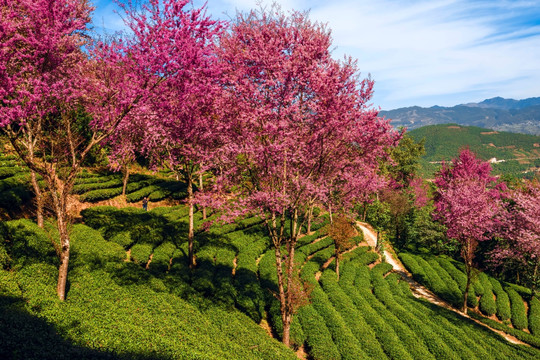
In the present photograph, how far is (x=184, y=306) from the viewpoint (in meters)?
10.5

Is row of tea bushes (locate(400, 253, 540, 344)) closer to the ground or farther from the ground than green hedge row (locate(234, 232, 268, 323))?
closer to the ground

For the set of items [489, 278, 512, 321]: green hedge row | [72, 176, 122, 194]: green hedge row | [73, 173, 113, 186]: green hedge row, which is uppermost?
[73, 173, 113, 186]: green hedge row

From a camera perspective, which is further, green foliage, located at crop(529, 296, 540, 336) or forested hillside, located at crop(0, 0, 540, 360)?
green foliage, located at crop(529, 296, 540, 336)

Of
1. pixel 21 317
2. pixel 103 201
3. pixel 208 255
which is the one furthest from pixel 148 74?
pixel 103 201

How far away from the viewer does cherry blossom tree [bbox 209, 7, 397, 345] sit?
955 centimetres

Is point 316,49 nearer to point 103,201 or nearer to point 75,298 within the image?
point 75,298

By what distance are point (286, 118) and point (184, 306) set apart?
804cm

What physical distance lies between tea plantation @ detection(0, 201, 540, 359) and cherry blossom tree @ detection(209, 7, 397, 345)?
3.21 meters

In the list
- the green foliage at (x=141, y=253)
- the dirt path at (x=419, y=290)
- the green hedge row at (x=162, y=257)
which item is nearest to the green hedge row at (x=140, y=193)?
Result: the green hedge row at (x=162, y=257)

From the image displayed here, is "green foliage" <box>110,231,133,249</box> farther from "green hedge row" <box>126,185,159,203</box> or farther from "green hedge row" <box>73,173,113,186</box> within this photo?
"green hedge row" <box>126,185,159,203</box>

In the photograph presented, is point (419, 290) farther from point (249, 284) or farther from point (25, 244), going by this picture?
point (25, 244)

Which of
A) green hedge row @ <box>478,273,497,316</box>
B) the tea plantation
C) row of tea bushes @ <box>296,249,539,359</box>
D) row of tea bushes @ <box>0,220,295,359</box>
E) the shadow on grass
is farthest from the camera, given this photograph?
green hedge row @ <box>478,273,497,316</box>

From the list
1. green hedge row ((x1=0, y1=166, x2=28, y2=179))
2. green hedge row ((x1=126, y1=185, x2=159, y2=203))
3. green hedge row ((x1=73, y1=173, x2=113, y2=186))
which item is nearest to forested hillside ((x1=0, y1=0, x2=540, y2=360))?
green hedge row ((x1=0, y1=166, x2=28, y2=179))

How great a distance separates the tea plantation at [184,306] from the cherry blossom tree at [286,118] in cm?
321
